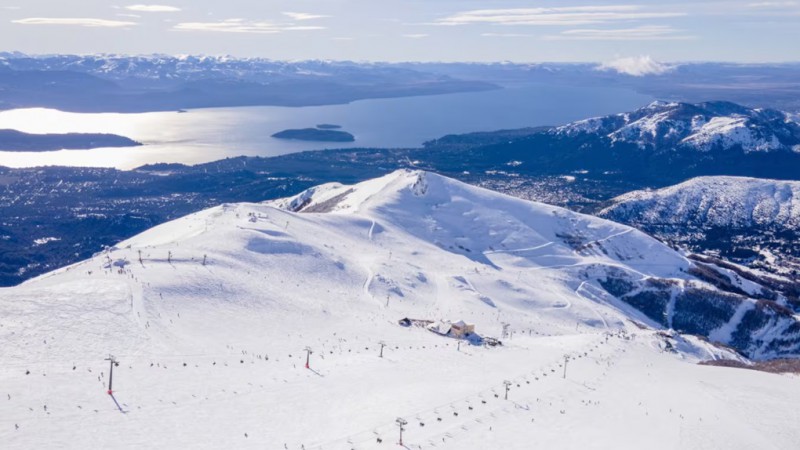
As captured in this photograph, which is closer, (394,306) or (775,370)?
(775,370)

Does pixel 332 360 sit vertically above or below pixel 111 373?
below

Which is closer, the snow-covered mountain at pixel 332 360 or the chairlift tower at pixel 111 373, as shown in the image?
the snow-covered mountain at pixel 332 360

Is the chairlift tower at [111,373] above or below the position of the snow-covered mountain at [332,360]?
above

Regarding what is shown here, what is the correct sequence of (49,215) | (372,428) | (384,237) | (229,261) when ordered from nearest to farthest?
(372,428) < (229,261) < (384,237) < (49,215)

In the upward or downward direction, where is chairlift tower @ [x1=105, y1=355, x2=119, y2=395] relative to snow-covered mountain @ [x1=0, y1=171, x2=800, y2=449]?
upward

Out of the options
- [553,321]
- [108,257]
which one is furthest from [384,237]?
[108,257]

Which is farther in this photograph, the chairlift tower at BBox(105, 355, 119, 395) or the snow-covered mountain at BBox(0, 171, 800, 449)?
the chairlift tower at BBox(105, 355, 119, 395)

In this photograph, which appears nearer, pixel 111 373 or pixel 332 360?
pixel 111 373

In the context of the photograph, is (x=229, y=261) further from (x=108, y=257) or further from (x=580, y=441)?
(x=580, y=441)
